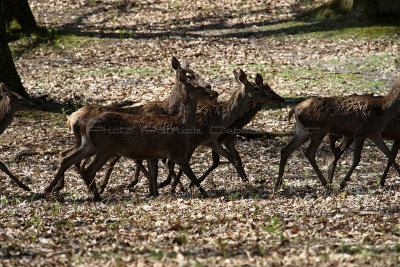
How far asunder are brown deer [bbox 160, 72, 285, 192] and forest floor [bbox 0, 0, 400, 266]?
1.93 feet

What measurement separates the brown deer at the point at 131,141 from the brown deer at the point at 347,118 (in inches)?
71.2

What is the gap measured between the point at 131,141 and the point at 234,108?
2019mm

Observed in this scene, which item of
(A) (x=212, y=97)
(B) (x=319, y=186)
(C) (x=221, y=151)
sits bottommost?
(B) (x=319, y=186)

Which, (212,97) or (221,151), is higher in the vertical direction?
(212,97)

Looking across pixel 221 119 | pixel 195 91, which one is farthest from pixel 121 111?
pixel 221 119

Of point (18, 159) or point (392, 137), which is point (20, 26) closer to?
point (18, 159)

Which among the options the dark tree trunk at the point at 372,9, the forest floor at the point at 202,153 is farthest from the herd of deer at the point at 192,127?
the dark tree trunk at the point at 372,9

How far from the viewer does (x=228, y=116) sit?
1025cm

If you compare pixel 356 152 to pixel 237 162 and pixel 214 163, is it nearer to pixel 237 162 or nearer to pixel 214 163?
pixel 237 162

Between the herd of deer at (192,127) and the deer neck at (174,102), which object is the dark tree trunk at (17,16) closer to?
the herd of deer at (192,127)

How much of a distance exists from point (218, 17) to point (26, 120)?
12.7m

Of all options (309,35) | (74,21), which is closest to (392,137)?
(309,35)

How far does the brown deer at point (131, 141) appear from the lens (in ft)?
29.7

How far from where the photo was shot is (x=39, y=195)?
370 inches
